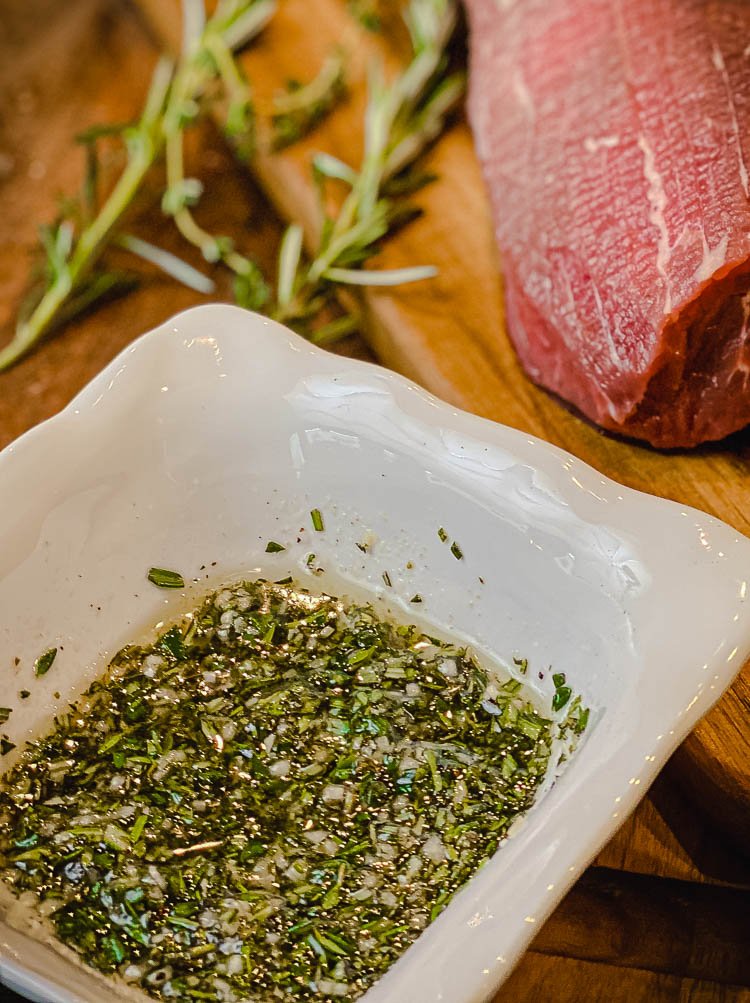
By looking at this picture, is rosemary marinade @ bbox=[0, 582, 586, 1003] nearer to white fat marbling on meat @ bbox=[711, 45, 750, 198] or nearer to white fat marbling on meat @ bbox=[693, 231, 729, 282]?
white fat marbling on meat @ bbox=[693, 231, 729, 282]

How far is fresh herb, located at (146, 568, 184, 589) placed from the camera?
1271 millimetres

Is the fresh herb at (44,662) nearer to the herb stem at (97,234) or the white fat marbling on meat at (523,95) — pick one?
the herb stem at (97,234)

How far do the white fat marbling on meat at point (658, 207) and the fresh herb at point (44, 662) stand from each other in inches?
34.5

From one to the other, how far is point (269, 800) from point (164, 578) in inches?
12.6

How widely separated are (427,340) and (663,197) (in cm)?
41

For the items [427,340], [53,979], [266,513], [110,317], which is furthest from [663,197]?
[53,979]

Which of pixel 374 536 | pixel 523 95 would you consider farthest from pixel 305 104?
pixel 374 536

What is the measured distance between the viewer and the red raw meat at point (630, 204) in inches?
55.4

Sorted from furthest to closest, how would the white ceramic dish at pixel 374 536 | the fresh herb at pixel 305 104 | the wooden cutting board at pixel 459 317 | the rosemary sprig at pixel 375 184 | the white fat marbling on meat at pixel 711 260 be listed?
the fresh herb at pixel 305 104 → the rosemary sprig at pixel 375 184 → the white fat marbling on meat at pixel 711 260 → the wooden cutting board at pixel 459 317 → the white ceramic dish at pixel 374 536

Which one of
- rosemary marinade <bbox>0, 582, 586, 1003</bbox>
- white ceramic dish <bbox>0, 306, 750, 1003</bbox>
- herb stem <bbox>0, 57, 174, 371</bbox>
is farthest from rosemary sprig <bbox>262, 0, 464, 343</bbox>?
rosemary marinade <bbox>0, 582, 586, 1003</bbox>

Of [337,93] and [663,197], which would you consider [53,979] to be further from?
[337,93]

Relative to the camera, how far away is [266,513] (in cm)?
131

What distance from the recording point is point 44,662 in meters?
1.18

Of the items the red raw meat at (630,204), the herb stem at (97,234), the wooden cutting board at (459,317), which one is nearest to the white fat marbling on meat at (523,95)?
the red raw meat at (630,204)
